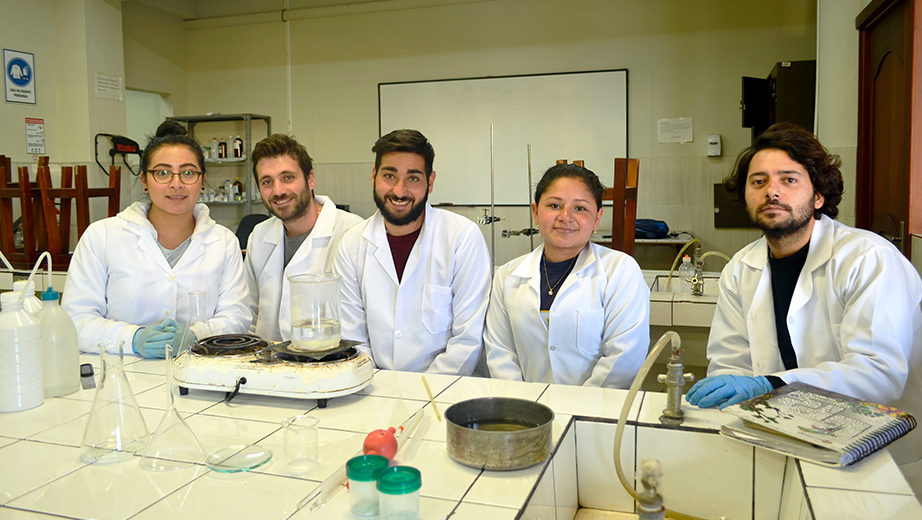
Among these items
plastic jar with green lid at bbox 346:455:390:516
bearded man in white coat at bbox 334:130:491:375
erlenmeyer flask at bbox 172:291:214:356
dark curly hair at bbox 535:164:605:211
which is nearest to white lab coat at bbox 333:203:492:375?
bearded man in white coat at bbox 334:130:491:375

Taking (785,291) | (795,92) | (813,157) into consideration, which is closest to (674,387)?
(785,291)

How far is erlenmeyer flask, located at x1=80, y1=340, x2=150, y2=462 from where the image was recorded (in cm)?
121

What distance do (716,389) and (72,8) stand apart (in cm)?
645

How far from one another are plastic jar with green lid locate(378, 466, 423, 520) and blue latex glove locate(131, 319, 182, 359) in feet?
3.83

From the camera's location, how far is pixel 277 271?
2.61m

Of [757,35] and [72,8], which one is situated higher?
[72,8]

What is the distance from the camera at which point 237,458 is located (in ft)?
3.90

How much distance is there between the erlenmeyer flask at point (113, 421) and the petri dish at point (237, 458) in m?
0.18

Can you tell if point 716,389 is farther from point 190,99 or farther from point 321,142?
point 190,99

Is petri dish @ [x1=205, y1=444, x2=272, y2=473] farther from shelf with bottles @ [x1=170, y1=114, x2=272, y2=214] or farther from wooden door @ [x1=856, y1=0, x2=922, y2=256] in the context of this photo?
shelf with bottles @ [x1=170, y1=114, x2=272, y2=214]

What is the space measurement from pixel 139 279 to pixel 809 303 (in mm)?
2073

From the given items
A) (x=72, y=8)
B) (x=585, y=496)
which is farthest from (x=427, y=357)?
(x=72, y=8)

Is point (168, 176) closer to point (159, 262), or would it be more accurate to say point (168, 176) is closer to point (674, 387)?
point (159, 262)

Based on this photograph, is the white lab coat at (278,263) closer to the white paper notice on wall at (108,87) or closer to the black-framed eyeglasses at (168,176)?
the black-framed eyeglasses at (168,176)
